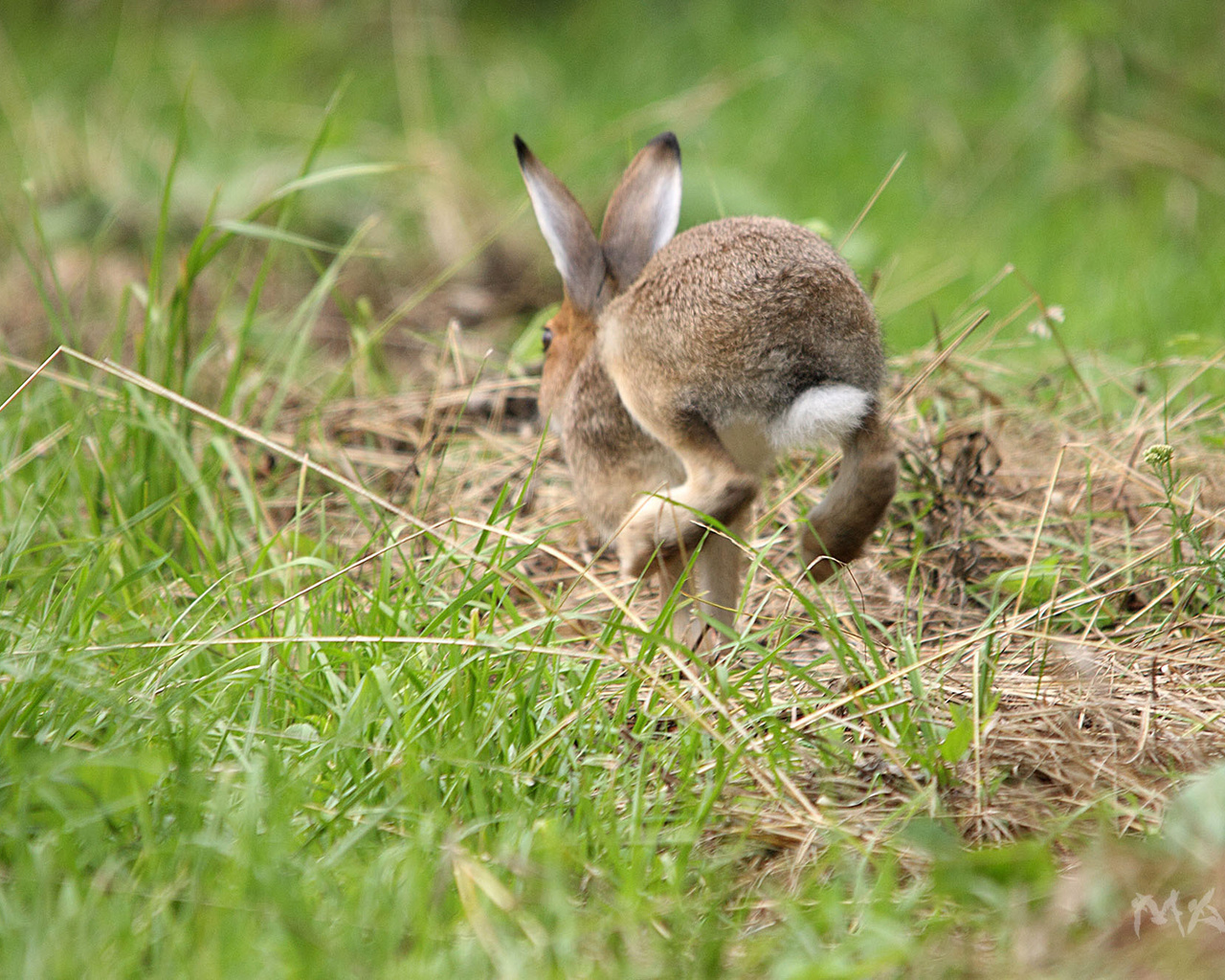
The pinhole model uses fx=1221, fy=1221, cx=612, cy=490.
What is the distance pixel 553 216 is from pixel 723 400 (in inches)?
34.1

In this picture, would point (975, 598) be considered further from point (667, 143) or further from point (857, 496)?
point (667, 143)

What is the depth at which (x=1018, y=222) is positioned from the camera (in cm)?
572

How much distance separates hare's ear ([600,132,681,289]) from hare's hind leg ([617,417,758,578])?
2.39 feet

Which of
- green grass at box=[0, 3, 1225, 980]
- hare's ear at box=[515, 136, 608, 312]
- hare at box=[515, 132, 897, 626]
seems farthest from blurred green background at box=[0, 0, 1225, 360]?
hare at box=[515, 132, 897, 626]

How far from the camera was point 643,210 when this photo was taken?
2.94 meters

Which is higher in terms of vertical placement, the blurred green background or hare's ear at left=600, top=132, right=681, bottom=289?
hare's ear at left=600, top=132, right=681, bottom=289

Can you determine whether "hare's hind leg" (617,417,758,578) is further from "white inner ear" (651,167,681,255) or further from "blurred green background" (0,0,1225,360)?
"blurred green background" (0,0,1225,360)

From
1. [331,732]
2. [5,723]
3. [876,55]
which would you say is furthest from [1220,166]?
[5,723]

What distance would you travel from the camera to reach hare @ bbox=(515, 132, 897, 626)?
2.21 meters

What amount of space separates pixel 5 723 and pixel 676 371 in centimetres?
127

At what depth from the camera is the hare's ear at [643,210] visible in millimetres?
2922

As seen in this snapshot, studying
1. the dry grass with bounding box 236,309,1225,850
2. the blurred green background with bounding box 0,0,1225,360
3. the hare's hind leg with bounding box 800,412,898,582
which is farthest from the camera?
the blurred green background with bounding box 0,0,1225,360

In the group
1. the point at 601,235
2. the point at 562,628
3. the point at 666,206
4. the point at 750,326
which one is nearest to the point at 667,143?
the point at 666,206

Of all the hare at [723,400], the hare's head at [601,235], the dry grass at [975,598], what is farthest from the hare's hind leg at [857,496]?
the hare's head at [601,235]
